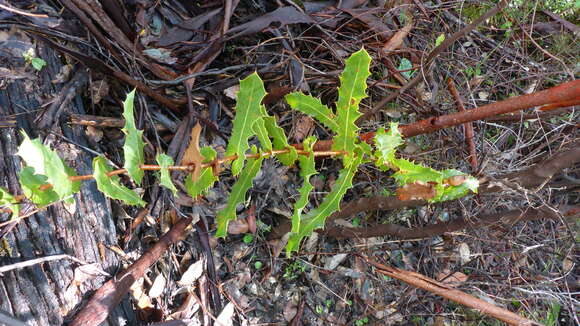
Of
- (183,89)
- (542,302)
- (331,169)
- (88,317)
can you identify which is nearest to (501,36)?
(331,169)

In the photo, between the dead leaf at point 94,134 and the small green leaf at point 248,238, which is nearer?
the dead leaf at point 94,134

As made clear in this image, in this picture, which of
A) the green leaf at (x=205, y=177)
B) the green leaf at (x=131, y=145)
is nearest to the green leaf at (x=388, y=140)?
the green leaf at (x=205, y=177)

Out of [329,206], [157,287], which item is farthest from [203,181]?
[157,287]

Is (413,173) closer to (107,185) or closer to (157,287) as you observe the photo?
(107,185)

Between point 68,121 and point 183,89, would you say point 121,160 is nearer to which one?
point 68,121

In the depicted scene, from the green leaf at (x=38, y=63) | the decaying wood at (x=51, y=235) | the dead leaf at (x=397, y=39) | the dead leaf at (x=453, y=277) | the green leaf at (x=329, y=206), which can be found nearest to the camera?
the green leaf at (x=329, y=206)

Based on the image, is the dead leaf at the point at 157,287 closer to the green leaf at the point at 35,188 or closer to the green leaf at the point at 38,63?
the green leaf at the point at 35,188

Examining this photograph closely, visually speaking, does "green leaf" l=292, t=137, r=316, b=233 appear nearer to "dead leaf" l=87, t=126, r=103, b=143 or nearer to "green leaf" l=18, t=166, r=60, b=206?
"green leaf" l=18, t=166, r=60, b=206
